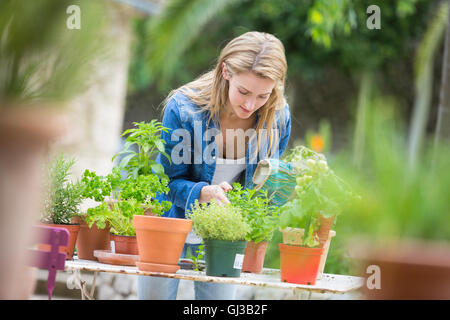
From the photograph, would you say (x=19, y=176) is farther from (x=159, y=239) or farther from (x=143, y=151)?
(x=143, y=151)

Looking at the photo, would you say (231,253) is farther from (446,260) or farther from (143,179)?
(446,260)

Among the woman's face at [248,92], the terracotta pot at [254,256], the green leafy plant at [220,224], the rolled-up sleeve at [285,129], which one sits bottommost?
the terracotta pot at [254,256]

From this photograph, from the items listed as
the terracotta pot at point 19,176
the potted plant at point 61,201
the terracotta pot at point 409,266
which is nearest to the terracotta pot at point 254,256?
the potted plant at point 61,201

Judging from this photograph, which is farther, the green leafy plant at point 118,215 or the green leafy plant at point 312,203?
Answer: the green leafy plant at point 118,215

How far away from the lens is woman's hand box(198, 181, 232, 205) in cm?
195

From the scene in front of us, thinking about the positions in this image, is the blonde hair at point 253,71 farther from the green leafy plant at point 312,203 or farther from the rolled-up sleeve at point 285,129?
the green leafy plant at point 312,203

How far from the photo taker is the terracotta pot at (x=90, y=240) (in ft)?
6.76

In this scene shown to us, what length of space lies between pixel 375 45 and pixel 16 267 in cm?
994

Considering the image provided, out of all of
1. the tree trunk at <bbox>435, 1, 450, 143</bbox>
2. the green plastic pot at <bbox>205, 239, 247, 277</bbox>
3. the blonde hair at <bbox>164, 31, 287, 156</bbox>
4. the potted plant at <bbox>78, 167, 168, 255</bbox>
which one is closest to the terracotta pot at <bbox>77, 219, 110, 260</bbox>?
the potted plant at <bbox>78, 167, 168, 255</bbox>

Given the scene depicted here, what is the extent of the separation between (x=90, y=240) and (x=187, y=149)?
1.76 ft

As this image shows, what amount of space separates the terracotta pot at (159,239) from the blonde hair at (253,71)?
0.74m

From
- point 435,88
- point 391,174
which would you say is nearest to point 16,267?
point 391,174

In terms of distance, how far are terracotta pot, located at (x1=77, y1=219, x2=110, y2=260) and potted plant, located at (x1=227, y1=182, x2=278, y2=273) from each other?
50cm

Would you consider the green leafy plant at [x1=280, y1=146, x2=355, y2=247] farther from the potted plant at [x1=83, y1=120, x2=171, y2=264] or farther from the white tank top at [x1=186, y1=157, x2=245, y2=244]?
the white tank top at [x1=186, y1=157, x2=245, y2=244]
